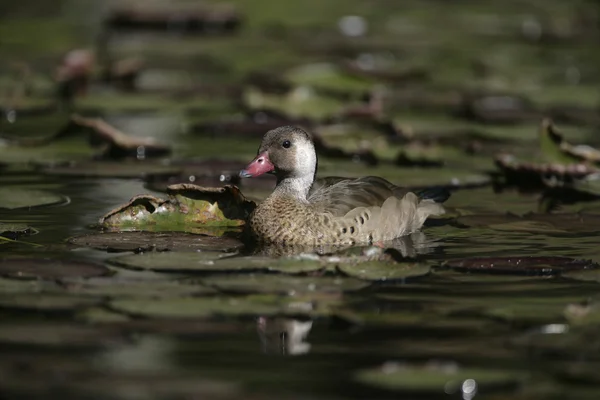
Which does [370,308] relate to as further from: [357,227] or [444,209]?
[444,209]

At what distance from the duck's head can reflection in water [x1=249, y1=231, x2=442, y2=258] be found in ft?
1.52

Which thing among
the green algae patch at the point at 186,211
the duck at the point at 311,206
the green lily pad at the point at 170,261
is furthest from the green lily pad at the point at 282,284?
the green algae patch at the point at 186,211

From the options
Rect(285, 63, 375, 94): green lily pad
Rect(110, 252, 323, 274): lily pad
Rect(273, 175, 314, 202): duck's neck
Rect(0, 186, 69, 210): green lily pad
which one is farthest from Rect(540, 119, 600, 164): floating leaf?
Rect(285, 63, 375, 94): green lily pad

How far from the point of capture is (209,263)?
6.36 meters

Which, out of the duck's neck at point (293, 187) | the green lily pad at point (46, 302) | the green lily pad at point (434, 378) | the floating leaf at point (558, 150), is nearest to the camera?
the green lily pad at point (434, 378)

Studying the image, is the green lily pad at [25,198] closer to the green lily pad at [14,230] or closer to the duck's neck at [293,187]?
the green lily pad at [14,230]

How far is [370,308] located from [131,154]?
4.76 meters

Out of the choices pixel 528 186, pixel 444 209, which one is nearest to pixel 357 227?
pixel 444 209

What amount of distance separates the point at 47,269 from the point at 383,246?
216cm

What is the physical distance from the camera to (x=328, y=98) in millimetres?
12367

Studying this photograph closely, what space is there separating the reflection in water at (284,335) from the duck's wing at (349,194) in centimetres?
203

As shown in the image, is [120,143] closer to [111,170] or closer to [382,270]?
[111,170]

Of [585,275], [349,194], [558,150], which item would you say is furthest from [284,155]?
[558,150]

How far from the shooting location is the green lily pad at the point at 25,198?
8.09 metres
